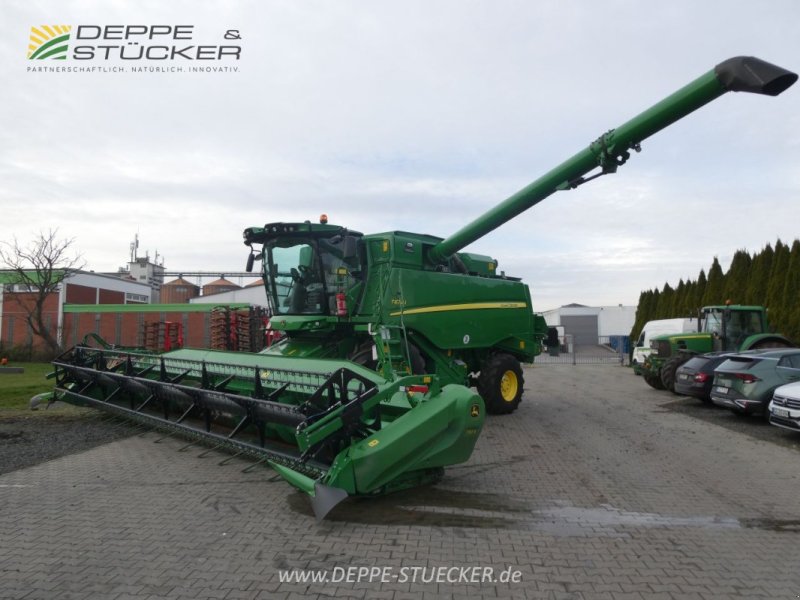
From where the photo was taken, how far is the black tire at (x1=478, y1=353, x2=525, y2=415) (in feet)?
34.4

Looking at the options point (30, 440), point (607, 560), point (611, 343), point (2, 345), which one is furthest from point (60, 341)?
point (611, 343)

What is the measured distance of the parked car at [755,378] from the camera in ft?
31.3

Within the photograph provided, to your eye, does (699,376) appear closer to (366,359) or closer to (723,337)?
(723,337)

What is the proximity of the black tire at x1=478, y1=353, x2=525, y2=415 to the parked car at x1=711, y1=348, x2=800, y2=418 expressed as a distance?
12.2ft

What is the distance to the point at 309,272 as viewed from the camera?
363 inches

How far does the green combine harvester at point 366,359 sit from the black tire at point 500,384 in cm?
3

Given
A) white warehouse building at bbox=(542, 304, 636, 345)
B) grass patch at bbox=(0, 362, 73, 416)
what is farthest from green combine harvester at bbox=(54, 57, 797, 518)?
white warehouse building at bbox=(542, 304, 636, 345)

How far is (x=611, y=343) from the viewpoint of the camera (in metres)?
45.4

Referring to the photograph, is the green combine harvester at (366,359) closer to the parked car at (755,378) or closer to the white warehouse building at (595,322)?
the parked car at (755,378)

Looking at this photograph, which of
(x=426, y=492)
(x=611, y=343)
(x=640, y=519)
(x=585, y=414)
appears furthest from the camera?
(x=611, y=343)

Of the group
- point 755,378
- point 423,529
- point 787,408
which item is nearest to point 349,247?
point 423,529

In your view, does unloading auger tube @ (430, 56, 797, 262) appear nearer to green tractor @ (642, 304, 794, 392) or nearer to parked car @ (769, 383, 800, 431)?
Result: parked car @ (769, 383, 800, 431)

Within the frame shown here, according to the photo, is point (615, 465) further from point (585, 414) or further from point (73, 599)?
point (73, 599)

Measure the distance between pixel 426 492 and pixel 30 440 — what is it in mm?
5951
